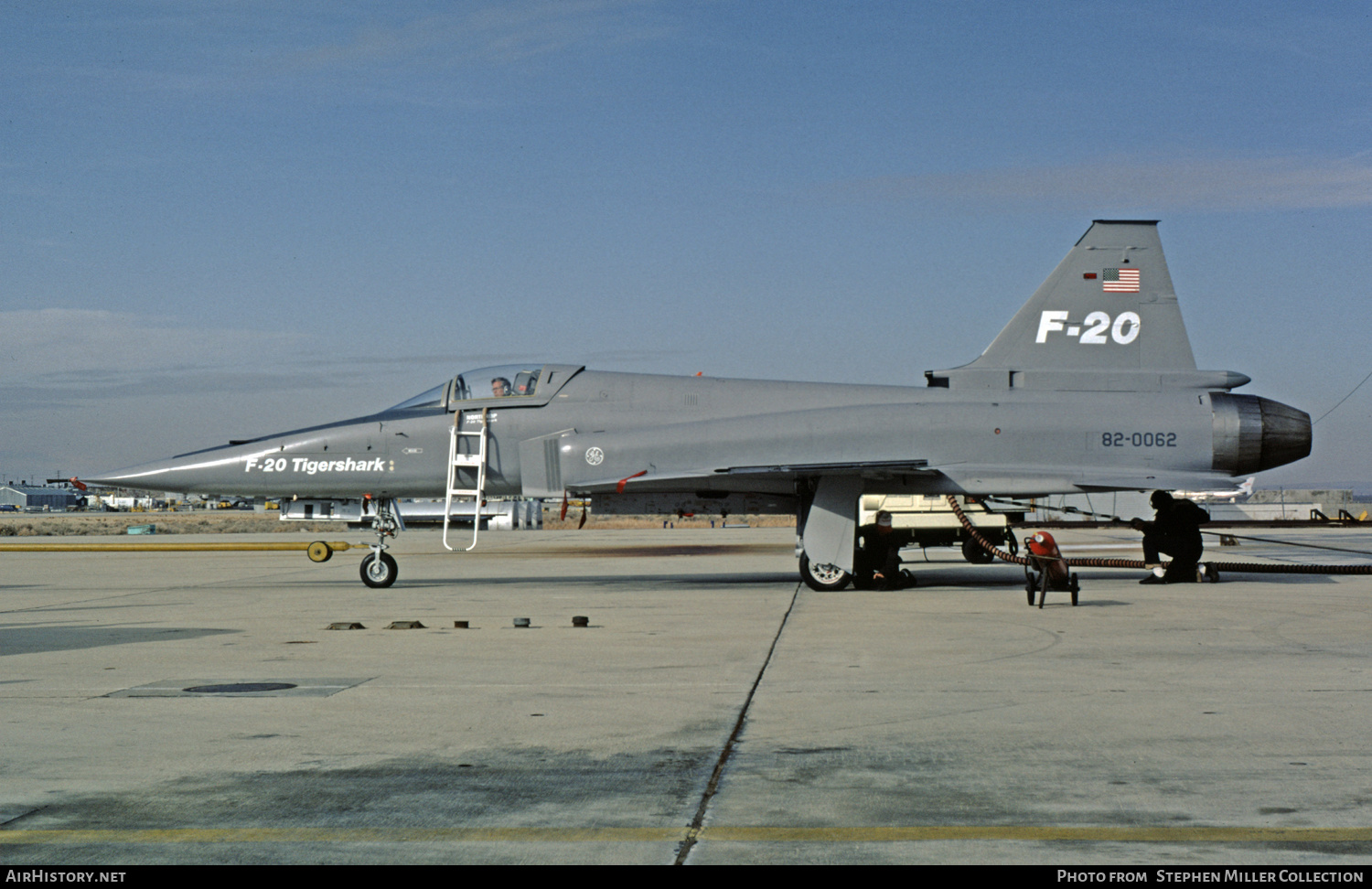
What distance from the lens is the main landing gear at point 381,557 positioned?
1694 cm

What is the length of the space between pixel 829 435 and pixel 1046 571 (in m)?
3.69

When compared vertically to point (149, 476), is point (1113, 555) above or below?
below

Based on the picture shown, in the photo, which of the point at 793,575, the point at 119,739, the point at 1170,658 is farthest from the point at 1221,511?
the point at 119,739

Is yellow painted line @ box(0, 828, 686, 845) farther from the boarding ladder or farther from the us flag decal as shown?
the us flag decal

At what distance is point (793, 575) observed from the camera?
1986 centimetres

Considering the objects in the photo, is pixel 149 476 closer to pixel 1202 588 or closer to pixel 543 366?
pixel 543 366

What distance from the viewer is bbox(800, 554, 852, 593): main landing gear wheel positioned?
15.9 m

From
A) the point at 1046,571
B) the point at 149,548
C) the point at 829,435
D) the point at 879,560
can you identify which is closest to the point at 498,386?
the point at 829,435

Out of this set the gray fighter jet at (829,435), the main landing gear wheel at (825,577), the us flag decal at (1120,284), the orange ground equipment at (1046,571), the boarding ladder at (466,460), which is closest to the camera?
the orange ground equipment at (1046,571)

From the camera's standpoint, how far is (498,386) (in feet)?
56.5

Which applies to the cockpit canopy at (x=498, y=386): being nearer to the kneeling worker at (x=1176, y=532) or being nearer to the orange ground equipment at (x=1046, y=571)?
Answer: the orange ground equipment at (x=1046, y=571)

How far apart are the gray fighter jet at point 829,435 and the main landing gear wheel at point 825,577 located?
27 mm

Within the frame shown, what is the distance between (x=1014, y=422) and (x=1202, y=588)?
3.45 meters

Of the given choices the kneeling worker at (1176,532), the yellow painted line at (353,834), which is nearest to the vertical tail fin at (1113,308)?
the kneeling worker at (1176,532)
